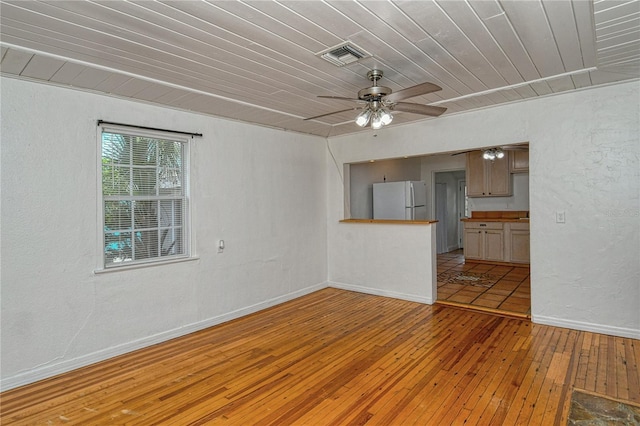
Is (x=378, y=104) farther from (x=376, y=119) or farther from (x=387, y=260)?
(x=387, y=260)

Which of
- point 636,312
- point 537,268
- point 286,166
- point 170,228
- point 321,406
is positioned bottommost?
point 321,406

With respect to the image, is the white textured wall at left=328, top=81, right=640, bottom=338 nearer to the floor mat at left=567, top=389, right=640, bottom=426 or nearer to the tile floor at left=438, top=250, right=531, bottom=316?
the tile floor at left=438, top=250, right=531, bottom=316

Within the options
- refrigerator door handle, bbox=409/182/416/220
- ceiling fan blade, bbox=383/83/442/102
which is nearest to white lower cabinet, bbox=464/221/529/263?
refrigerator door handle, bbox=409/182/416/220

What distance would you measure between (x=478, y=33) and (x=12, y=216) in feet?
12.1

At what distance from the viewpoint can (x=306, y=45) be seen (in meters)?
2.38

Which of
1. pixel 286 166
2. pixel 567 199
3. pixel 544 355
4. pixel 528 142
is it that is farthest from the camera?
pixel 286 166

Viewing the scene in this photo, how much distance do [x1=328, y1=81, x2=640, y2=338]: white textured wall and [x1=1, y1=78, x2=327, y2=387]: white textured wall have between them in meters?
2.93

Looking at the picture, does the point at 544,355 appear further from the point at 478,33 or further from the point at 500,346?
the point at 478,33

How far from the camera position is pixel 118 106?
3.26 meters

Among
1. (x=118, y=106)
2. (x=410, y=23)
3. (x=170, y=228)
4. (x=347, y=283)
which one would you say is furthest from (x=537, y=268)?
(x=118, y=106)

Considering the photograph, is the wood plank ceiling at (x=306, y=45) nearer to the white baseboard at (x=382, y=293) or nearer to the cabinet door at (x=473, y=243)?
the white baseboard at (x=382, y=293)

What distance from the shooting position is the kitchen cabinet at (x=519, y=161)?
694 centimetres

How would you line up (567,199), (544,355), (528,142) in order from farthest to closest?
(528,142), (567,199), (544,355)

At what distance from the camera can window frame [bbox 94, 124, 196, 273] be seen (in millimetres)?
3148
